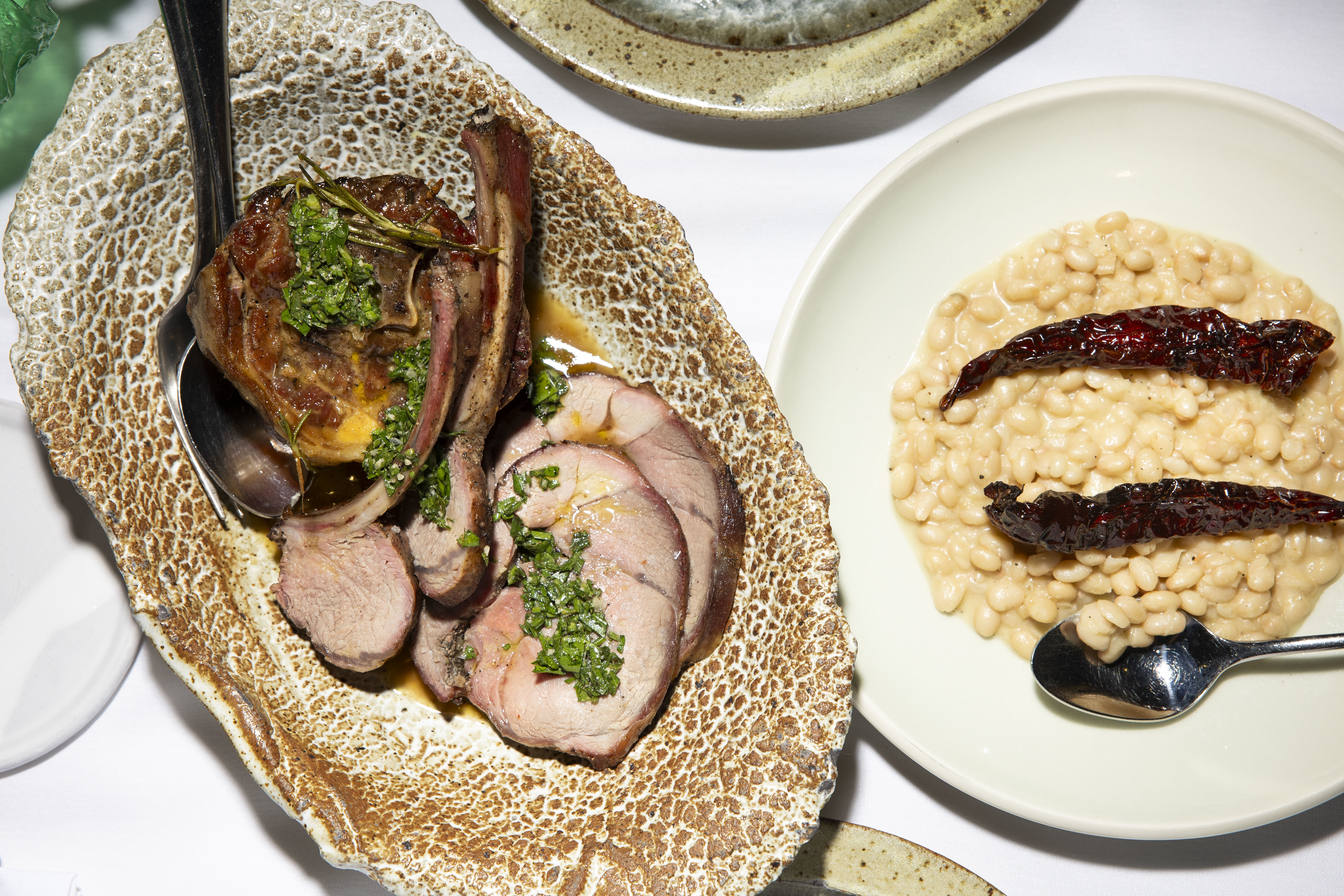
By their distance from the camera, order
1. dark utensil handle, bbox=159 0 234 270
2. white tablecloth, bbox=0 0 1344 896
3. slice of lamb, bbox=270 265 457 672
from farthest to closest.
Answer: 1. white tablecloth, bbox=0 0 1344 896
2. slice of lamb, bbox=270 265 457 672
3. dark utensil handle, bbox=159 0 234 270

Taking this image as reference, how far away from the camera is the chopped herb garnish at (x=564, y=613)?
202 centimetres

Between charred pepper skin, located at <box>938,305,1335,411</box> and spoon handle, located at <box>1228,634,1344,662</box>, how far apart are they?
0.60 metres

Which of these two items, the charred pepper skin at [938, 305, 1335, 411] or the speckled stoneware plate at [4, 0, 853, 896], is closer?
the speckled stoneware plate at [4, 0, 853, 896]

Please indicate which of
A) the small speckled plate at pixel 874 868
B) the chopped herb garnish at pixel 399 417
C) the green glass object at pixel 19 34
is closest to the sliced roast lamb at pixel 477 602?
the chopped herb garnish at pixel 399 417

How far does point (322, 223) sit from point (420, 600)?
843 mm

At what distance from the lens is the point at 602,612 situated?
2045mm

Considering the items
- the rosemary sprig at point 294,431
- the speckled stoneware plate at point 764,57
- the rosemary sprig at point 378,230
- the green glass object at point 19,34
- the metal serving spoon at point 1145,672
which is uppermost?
the speckled stoneware plate at point 764,57

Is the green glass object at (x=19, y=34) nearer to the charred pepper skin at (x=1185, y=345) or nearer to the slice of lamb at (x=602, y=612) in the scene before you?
the slice of lamb at (x=602, y=612)

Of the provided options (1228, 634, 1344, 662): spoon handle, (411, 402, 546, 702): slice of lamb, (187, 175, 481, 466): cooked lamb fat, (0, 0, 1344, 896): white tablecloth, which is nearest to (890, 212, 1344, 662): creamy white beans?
(1228, 634, 1344, 662): spoon handle

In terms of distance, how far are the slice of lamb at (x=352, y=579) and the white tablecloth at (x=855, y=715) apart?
0.58 meters

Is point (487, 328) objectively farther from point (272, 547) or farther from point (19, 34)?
point (19, 34)

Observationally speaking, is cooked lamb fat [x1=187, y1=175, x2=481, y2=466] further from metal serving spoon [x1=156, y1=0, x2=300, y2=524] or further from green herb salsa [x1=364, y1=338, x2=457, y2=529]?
metal serving spoon [x1=156, y1=0, x2=300, y2=524]

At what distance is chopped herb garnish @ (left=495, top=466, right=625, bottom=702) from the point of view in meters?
2.02

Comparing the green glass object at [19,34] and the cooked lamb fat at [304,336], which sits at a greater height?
the green glass object at [19,34]
